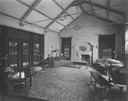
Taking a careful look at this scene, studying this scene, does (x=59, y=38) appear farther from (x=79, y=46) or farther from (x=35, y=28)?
(x=35, y=28)

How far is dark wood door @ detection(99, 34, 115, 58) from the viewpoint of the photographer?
8.68 m

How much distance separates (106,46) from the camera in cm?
886

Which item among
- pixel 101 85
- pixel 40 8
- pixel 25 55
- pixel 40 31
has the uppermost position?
pixel 40 8

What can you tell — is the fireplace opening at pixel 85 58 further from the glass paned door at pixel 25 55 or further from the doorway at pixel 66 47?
the glass paned door at pixel 25 55

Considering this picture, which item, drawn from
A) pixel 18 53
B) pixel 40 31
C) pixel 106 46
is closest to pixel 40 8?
pixel 40 31

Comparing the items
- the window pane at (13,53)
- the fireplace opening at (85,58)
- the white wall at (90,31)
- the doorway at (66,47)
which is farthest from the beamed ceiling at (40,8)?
the fireplace opening at (85,58)

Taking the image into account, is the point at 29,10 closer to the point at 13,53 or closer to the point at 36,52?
the point at 13,53

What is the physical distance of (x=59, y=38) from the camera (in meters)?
10.7

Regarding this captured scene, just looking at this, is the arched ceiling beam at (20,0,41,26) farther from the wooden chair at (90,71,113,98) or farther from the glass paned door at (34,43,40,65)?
the wooden chair at (90,71,113,98)

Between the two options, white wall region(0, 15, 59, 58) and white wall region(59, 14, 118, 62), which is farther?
white wall region(59, 14, 118, 62)

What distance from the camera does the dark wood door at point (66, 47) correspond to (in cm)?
1040

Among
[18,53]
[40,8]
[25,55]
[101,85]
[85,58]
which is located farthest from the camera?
[85,58]

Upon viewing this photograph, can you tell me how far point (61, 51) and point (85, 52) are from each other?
279cm

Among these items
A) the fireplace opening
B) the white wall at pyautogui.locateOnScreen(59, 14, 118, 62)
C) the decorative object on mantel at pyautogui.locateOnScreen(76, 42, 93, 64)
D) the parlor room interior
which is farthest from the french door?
the fireplace opening
